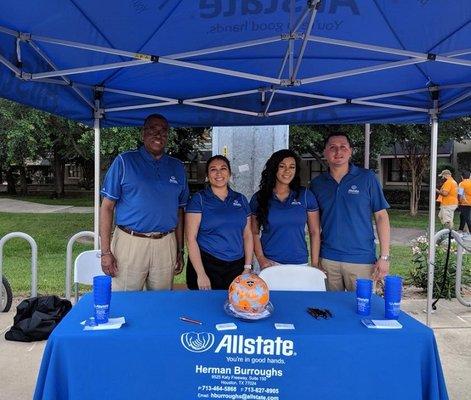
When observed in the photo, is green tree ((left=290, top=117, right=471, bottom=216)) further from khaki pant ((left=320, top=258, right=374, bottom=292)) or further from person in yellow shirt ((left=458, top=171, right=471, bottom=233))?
khaki pant ((left=320, top=258, right=374, bottom=292))

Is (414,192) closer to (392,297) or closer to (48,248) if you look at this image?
(48,248)

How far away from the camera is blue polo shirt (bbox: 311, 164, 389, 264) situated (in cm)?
336

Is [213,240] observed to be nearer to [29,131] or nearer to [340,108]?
[340,108]

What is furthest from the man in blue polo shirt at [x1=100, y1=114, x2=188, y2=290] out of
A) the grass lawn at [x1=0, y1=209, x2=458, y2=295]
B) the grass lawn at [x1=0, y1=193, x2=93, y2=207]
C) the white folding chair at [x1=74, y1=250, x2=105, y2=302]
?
the grass lawn at [x1=0, y1=193, x2=93, y2=207]

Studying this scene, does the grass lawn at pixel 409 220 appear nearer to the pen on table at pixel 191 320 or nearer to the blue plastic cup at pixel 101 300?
the pen on table at pixel 191 320

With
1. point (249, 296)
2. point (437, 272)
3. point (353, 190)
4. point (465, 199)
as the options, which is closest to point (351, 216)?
point (353, 190)

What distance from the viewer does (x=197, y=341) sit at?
2.11 metres

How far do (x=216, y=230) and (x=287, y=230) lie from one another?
55 cm

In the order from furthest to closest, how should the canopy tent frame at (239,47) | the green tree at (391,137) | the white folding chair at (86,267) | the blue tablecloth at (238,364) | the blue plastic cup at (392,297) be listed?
the green tree at (391,137)
the white folding chair at (86,267)
the canopy tent frame at (239,47)
the blue plastic cup at (392,297)
the blue tablecloth at (238,364)

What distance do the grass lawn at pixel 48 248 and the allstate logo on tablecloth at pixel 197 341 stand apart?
461cm

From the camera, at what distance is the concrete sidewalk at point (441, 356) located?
133 inches

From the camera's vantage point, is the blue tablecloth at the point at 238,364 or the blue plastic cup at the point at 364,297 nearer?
the blue tablecloth at the point at 238,364

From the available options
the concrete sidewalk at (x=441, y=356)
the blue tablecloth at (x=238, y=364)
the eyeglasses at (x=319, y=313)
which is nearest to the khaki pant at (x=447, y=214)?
the concrete sidewalk at (x=441, y=356)

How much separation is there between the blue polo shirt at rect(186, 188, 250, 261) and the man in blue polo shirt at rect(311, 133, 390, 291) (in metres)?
0.71
